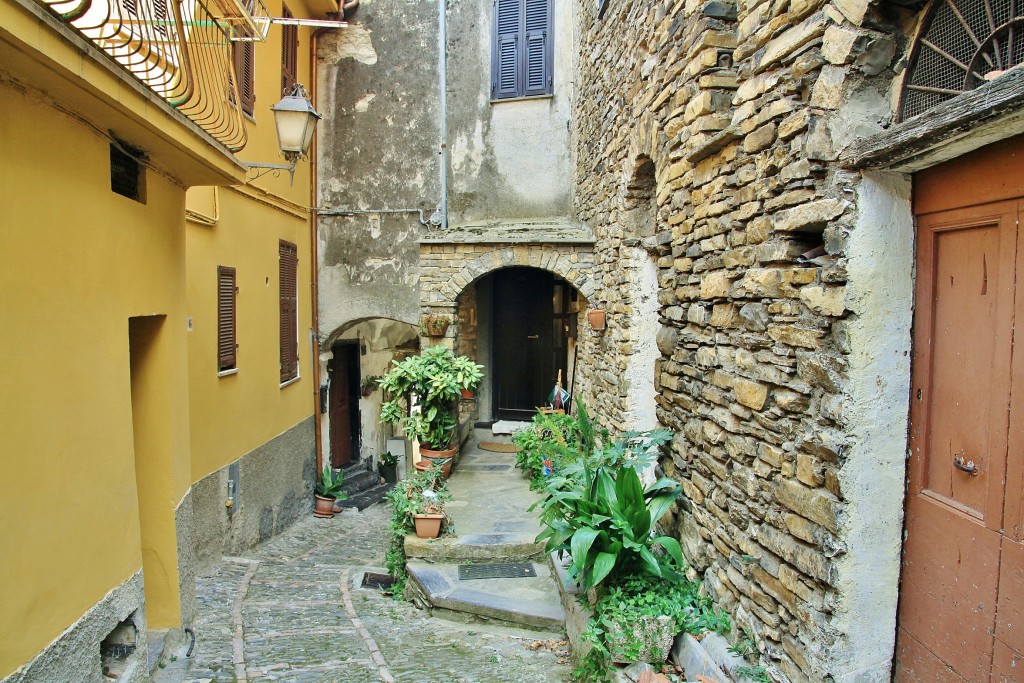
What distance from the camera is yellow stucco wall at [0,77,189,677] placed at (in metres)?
2.56

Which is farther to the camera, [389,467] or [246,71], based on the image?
[389,467]

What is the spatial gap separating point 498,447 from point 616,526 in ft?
19.8

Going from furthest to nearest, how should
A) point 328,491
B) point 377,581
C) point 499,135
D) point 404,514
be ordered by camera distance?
point 328,491, point 499,135, point 377,581, point 404,514

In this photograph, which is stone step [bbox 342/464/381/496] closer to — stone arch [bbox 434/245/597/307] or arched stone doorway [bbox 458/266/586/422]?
arched stone doorway [bbox 458/266/586/422]

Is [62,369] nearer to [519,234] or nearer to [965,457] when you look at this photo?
[965,457]

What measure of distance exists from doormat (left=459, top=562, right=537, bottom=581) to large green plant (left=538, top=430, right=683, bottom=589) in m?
1.66

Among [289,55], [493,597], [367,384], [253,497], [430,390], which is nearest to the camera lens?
[493,597]

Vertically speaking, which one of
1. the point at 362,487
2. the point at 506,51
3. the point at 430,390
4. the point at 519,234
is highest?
the point at 506,51

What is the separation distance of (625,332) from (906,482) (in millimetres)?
3621

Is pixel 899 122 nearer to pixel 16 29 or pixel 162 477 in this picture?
pixel 16 29

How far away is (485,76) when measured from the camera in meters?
9.43

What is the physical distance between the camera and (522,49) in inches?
363

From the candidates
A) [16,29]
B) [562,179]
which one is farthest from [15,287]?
[562,179]

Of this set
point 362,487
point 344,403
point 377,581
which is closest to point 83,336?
point 377,581
